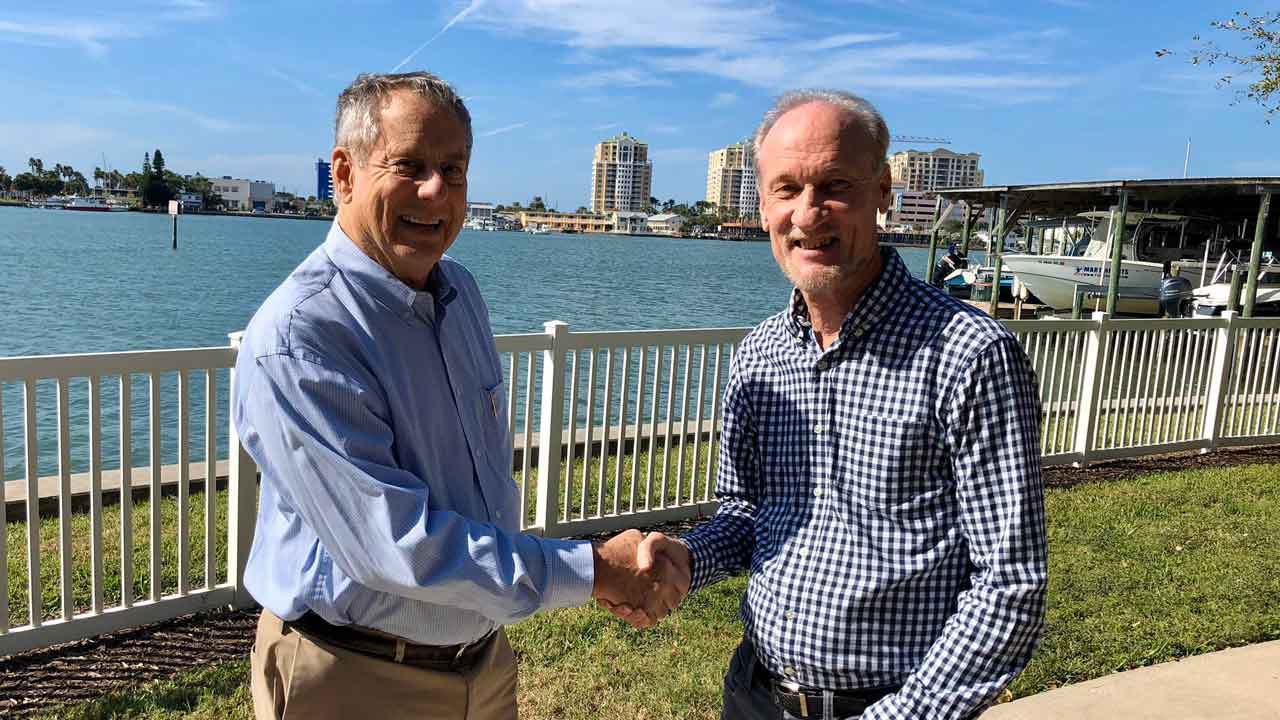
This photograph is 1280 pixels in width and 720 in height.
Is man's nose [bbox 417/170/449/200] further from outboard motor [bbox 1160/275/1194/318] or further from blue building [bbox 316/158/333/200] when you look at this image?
outboard motor [bbox 1160/275/1194/318]

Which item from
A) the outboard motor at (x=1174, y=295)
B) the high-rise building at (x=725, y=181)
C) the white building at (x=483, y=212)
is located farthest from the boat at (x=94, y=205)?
the outboard motor at (x=1174, y=295)

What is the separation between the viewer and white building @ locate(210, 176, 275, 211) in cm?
15850

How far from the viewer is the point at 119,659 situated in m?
3.99

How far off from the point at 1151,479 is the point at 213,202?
168 meters

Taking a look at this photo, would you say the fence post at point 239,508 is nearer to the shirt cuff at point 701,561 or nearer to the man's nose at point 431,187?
the man's nose at point 431,187

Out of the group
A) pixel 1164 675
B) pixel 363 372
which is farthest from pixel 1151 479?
pixel 363 372

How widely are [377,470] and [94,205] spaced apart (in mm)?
175880

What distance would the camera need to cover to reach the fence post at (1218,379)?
27.0 ft

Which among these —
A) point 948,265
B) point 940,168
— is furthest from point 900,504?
point 940,168

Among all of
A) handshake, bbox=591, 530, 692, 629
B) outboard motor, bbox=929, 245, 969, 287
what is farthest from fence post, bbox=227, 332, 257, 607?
outboard motor, bbox=929, 245, 969, 287

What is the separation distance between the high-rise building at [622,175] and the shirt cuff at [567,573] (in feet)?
590

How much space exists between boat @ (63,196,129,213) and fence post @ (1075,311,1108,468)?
557 feet

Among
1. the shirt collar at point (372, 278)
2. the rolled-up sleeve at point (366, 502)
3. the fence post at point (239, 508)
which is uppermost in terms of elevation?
the shirt collar at point (372, 278)

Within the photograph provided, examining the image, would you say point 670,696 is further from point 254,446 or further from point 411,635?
point 254,446
